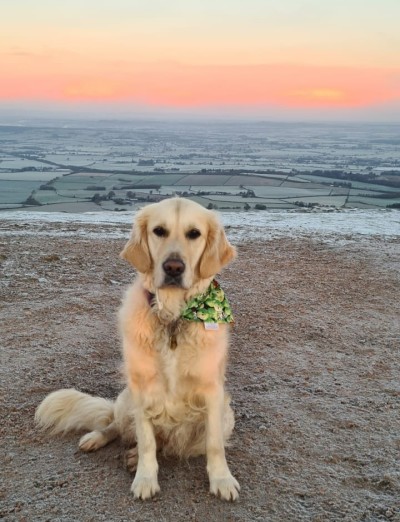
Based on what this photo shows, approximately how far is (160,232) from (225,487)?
1642 millimetres

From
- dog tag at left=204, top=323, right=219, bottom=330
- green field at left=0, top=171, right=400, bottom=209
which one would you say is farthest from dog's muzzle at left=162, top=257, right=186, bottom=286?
green field at left=0, top=171, right=400, bottom=209

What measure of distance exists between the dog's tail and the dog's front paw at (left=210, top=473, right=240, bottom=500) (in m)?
1.01

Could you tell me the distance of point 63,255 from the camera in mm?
8719

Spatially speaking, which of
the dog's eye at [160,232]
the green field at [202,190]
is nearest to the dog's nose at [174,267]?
the dog's eye at [160,232]

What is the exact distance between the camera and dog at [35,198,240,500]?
10.2ft

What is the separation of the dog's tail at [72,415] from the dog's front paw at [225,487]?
101cm

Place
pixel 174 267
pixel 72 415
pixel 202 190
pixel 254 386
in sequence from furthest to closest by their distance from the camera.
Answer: pixel 202 190 → pixel 254 386 → pixel 72 415 → pixel 174 267

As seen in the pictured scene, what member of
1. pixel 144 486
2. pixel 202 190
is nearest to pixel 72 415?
pixel 144 486

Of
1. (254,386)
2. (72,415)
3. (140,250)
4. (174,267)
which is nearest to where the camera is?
(174,267)

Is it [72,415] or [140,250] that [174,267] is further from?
[72,415]

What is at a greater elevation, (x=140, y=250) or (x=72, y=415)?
(x=140, y=250)

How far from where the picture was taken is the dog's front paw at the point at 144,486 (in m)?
3.08

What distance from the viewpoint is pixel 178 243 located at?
10.4 ft

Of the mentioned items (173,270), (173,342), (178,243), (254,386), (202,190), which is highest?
(178,243)
